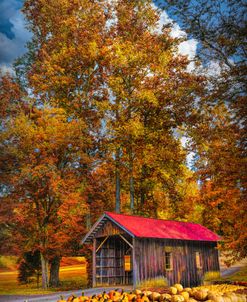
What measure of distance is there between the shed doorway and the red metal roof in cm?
192

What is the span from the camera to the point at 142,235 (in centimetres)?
2131

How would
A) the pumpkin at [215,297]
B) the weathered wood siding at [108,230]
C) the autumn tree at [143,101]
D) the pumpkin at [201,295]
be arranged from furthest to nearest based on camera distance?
1. the autumn tree at [143,101]
2. the weathered wood siding at [108,230]
3. the pumpkin at [201,295]
4. the pumpkin at [215,297]

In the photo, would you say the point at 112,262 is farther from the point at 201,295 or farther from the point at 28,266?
the point at 201,295

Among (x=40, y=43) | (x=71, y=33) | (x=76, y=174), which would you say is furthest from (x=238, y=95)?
(x=40, y=43)

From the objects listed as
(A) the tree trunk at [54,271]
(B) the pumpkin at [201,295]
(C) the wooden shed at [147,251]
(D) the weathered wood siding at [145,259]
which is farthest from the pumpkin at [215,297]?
(A) the tree trunk at [54,271]

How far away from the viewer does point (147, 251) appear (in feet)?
71.9

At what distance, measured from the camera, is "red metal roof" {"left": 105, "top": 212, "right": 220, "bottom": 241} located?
2202 cm

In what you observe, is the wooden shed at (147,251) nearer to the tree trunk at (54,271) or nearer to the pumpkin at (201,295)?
the tree trunk at (54,271)

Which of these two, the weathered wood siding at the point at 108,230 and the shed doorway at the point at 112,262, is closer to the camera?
the weathered wood siding at the point at 108,230

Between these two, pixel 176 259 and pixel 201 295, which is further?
pixel 176 259

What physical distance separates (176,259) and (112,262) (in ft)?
15.0

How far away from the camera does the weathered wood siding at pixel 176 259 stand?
21531 mm

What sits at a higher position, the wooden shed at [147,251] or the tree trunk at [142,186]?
the tree trunk at [142,186]

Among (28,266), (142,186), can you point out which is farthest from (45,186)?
(142,186)
